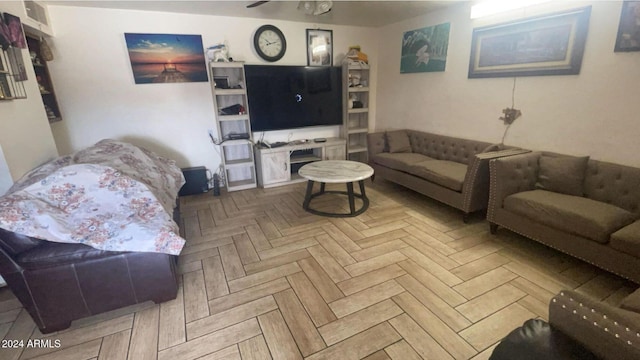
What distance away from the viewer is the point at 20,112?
2.16m

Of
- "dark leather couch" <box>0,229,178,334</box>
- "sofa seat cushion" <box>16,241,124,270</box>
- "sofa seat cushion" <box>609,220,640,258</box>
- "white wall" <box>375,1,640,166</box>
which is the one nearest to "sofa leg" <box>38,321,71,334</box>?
"dark leather couch" <box>0,229,178,334</box>

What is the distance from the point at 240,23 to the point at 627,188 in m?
4.28

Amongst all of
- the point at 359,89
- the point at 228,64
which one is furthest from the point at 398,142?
the point at 228,64

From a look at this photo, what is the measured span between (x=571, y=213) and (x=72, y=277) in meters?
3.29

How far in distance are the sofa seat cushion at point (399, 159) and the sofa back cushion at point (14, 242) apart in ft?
10.8

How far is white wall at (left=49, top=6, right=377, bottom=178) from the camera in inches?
123

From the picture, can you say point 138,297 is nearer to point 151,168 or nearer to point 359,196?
point 151,168

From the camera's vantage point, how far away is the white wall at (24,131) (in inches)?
76.9

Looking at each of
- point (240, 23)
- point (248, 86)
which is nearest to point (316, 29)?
point (240, 23)

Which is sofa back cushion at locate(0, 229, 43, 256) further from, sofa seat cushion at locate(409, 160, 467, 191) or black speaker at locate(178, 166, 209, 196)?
sofa seat cushion at locate(409, 160, 467, 191)

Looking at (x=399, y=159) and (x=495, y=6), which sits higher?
(x=495, y=6)

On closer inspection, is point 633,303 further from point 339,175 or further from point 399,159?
point 399,159

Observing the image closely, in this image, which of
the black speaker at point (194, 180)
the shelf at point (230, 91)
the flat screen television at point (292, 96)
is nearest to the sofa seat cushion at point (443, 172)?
the flat screen television at point (292, 96)

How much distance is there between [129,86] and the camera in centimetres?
341
